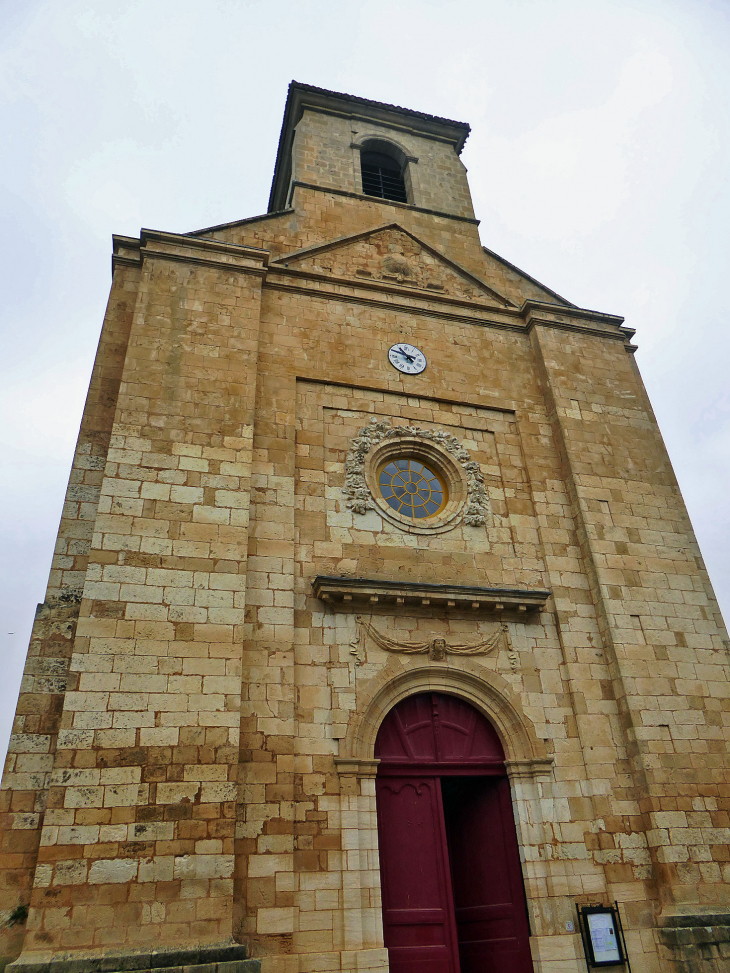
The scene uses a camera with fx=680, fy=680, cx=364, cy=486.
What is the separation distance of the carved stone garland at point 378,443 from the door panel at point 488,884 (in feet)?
11.6

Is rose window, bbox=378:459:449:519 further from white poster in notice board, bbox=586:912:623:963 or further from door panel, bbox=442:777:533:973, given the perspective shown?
white poster in notice board, bbox=586:912:623:963

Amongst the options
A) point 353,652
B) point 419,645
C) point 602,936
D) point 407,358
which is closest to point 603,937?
point 602,936

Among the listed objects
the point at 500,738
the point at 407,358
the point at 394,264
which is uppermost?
the point at 394,264

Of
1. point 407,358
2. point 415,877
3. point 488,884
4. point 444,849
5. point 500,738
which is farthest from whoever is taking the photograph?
A: point 407,358

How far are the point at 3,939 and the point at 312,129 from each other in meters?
13.8

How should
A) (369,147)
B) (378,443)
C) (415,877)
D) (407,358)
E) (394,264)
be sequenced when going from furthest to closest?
(369,147)
(394,264)
(407,358)
(378,443)
(415,877)

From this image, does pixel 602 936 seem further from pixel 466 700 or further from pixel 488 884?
pixel 466 700

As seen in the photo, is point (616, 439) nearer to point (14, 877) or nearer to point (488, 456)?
point (488, 456)

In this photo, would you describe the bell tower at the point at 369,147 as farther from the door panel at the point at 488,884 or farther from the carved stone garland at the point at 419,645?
the door panel at the point at 488,884

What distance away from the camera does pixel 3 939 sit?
19.6 ft

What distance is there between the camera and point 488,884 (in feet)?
26.2

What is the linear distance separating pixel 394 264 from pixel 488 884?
9337mm

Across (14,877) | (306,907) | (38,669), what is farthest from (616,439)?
Answer: (14,877)

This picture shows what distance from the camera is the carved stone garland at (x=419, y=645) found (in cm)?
814
